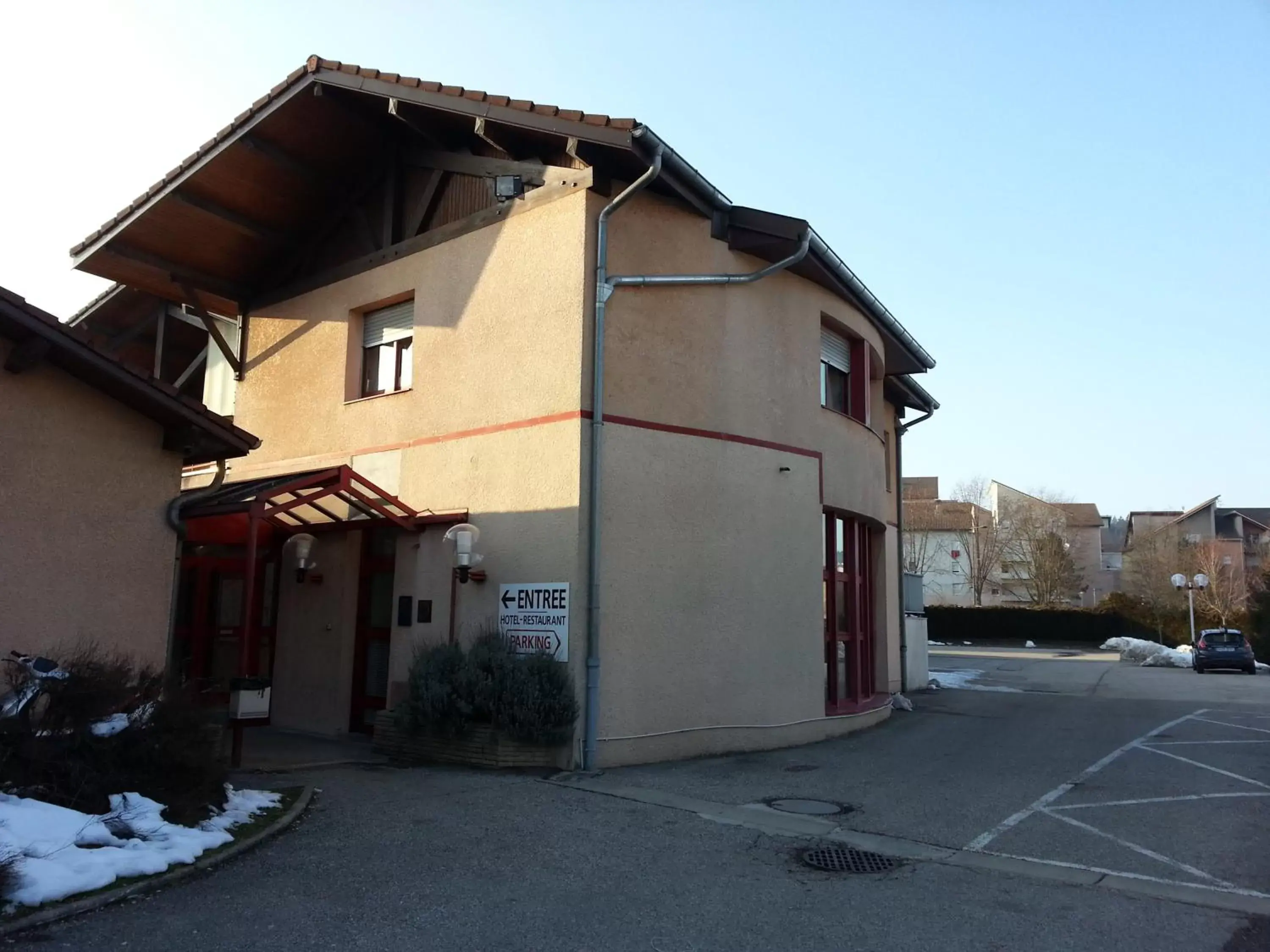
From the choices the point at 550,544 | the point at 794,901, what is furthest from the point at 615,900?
the point at 550,544

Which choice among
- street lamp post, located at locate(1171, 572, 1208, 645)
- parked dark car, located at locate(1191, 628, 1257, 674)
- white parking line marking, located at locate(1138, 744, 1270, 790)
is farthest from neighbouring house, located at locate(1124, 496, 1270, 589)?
white parking line marking, located at locate(1138, 744, 1270, 790)

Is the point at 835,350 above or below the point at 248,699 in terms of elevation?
above

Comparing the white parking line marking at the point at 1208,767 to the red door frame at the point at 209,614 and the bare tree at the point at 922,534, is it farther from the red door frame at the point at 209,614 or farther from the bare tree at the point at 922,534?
the bare tree at the point at 922,534

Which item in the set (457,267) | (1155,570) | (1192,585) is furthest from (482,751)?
(1155,570)

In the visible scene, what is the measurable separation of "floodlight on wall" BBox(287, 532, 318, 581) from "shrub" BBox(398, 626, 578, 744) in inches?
123

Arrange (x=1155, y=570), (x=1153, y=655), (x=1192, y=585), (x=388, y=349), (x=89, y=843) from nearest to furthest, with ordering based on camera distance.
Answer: (x=89, y=843) < (x=388, y=349) < (x=1153, y=655) < (x=1192, y=585) < (x=1155, y=570)

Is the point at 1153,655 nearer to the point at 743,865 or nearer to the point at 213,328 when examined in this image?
the point at 213,328

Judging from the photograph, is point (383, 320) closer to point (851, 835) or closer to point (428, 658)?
point (428, 658)

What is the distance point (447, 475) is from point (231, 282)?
19.9 ft

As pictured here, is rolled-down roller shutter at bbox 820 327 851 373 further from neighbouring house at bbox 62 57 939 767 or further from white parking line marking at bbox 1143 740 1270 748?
white parking line marking at bbox 1143 740 1270 748

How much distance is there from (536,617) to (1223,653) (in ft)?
93.1

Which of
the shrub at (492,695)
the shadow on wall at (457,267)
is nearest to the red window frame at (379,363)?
the shadow on wall at (457,267)

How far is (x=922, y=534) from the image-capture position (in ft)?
205

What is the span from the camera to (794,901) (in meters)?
5.78
